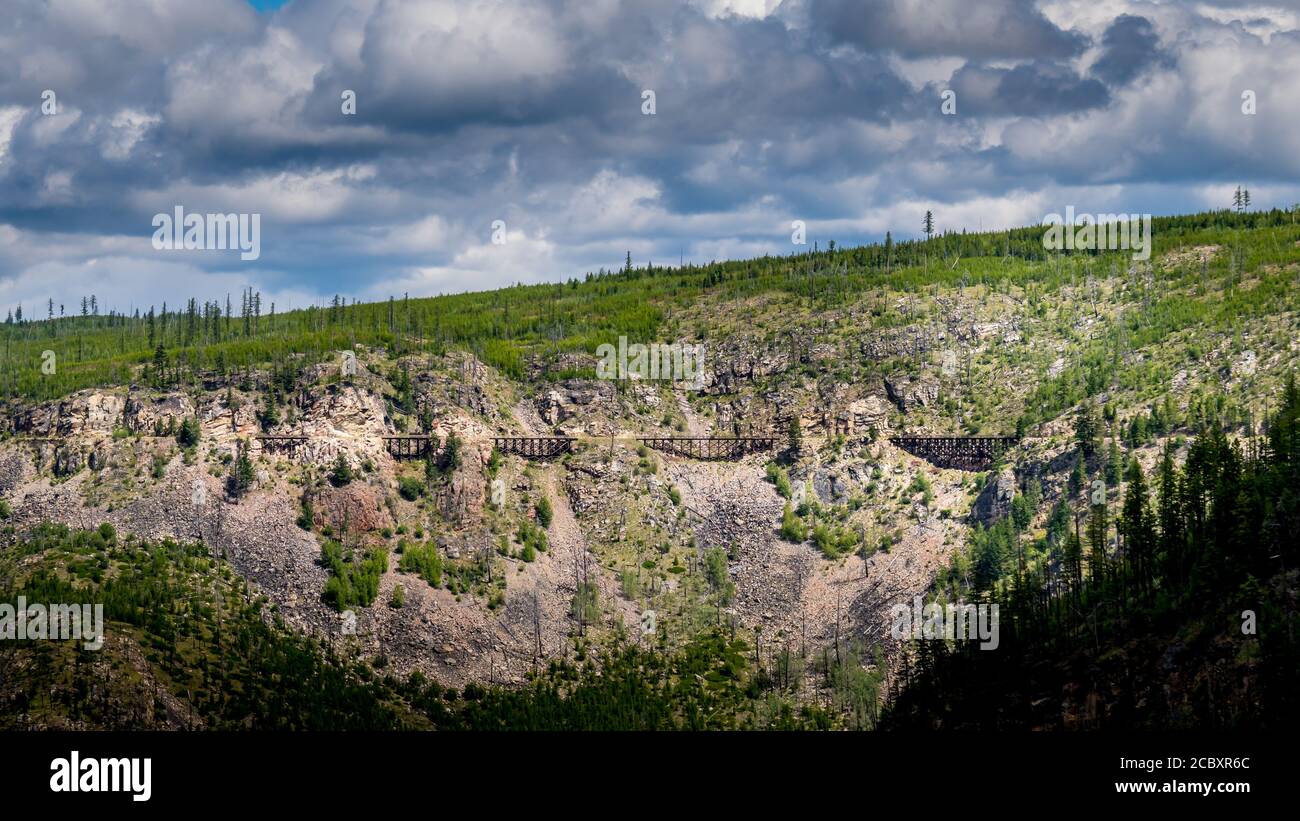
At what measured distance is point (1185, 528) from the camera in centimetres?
18875

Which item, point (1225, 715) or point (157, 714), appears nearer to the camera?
point (1225, 715)

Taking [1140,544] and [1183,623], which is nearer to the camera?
[1183,623]

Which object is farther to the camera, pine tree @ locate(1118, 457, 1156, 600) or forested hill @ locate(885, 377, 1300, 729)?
pine tree @ locate(1118, 457, 1156, 600)

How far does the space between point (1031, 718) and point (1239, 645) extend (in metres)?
28.6

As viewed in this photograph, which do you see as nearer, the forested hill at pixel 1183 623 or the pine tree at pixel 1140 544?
the forested hill at pixel 1183 623

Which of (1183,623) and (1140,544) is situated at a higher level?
(1140,544)
